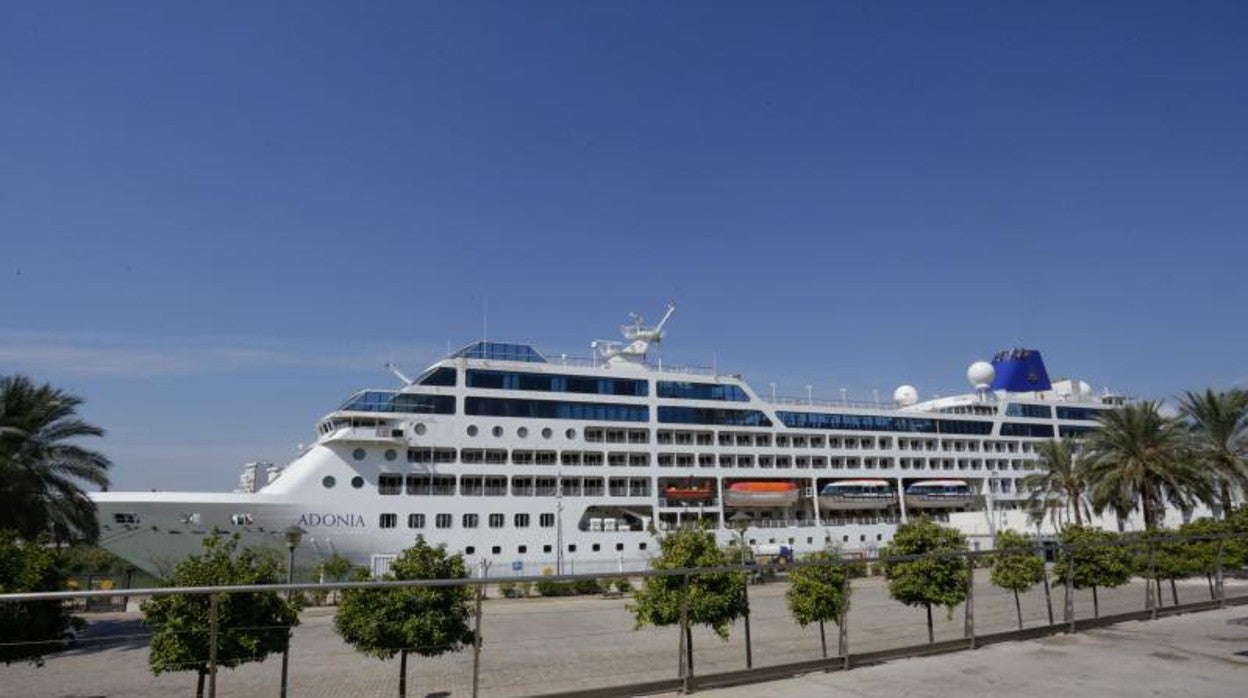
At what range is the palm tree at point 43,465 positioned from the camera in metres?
23.8

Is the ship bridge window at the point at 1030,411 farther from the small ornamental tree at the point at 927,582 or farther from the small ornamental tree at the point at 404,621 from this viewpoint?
the small ornamental tree at the point at 404,621

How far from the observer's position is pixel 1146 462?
3444 cm

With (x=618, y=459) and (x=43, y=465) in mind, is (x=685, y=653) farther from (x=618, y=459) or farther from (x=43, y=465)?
(x=618, y=459)

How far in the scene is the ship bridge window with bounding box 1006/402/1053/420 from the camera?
6050cm

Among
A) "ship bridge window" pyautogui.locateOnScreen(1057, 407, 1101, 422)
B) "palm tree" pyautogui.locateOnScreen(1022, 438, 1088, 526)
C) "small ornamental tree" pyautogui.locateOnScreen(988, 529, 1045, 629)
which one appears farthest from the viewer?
"ship bridge window" pyautogui.locateOnScreen(1057, 407, 1101, 422)

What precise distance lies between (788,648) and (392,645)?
30.0 ft

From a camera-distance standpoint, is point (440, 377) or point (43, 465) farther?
point (440, 377)

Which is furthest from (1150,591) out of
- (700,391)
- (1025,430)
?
(1025,430)

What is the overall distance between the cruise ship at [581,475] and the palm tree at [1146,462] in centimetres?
1532

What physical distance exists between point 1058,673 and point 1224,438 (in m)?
34.3

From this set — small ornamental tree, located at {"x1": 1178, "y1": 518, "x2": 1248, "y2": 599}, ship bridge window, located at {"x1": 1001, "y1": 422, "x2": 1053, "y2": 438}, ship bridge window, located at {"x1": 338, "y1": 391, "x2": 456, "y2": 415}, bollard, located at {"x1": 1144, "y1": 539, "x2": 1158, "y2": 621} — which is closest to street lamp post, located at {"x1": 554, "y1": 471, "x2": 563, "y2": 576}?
ship bridge window, located at {"x1": 338, "y1": 391, "x2": 456, "y2": 415}

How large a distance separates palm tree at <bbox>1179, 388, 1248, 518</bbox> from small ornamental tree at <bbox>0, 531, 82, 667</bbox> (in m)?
40.9

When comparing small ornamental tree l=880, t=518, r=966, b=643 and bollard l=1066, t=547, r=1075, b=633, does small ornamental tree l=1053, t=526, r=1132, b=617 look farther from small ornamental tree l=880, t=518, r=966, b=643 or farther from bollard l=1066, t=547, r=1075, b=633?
bollard l=1066, t=547, r=1075, b=633

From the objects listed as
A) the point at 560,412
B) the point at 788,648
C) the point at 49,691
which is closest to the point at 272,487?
the point at 560,412
